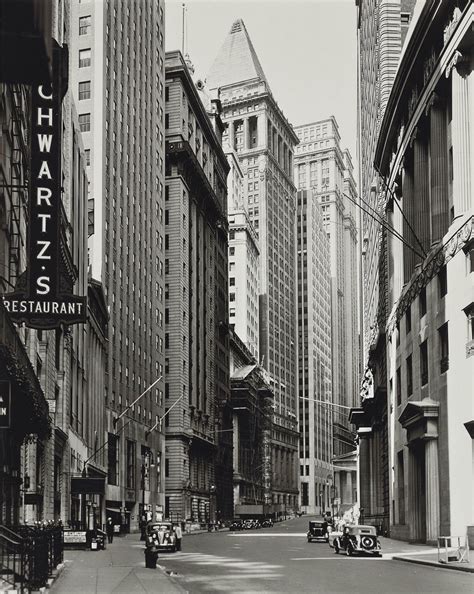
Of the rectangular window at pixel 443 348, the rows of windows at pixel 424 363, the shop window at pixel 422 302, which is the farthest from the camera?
the shop window at pixel 422 302

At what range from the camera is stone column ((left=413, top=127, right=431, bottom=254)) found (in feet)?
208

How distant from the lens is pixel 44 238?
3306 centimetres

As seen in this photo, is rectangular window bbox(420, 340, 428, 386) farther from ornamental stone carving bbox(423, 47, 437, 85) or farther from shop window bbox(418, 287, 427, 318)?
ornamental stone carving bbox(423, 47, 437, 85)

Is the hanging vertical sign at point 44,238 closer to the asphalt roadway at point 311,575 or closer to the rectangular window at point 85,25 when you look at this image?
the asphalt roadway at point 311,575

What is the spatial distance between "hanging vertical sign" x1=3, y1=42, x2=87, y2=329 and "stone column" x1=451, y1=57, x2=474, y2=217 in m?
23.4

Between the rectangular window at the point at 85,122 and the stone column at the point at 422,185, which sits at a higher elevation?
Result: the rectangular window at the point at 85,122

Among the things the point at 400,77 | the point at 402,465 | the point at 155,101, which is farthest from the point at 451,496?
the point at 155,101

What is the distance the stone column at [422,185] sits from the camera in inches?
2499

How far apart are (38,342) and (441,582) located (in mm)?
27254

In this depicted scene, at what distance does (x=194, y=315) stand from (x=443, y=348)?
271ft

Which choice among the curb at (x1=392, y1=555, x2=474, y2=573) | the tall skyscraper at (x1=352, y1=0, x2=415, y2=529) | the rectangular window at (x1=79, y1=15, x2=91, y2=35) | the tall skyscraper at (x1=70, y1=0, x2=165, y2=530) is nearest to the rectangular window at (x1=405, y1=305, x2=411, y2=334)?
the tall skyscraper at (x1=352, y1=0, x2=415, y2=529)

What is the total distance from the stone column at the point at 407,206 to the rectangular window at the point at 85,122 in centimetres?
3821

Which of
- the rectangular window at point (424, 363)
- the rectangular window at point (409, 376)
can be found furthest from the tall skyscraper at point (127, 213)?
the rectangular window at point (424, 363)

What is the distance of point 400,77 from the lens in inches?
2532
